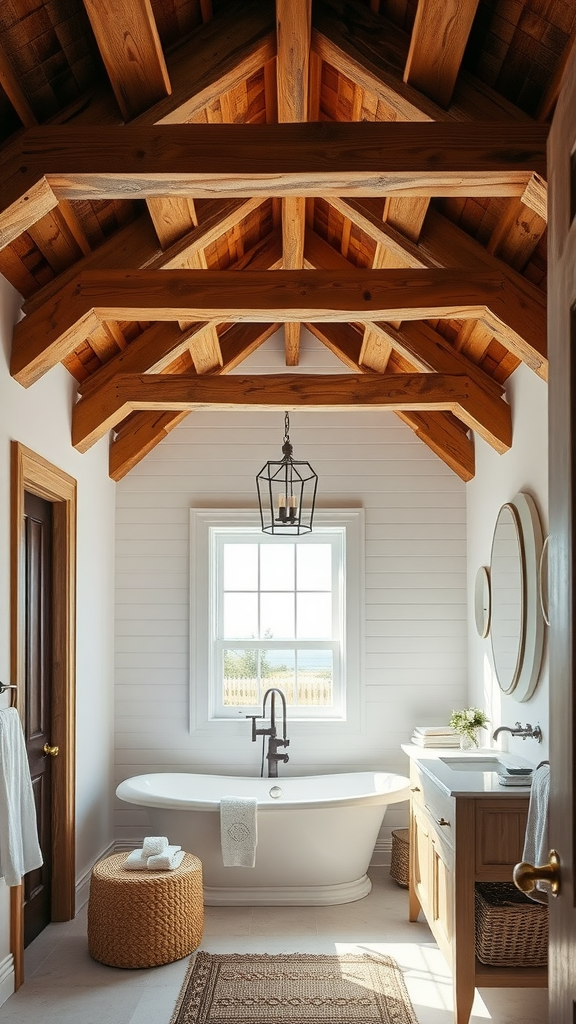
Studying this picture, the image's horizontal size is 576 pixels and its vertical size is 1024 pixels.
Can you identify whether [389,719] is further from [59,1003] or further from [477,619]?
[59,1003]

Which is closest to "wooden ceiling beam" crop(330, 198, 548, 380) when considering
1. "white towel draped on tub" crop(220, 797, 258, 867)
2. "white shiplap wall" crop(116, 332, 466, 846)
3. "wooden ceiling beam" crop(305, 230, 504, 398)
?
"wooden ceiling beam" crop(305, 230, 504, 398)

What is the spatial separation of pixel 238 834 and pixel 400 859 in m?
1.06

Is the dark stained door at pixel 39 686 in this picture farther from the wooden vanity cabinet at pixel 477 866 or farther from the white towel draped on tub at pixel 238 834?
the wooden vanity cabinet at pixel 477 866

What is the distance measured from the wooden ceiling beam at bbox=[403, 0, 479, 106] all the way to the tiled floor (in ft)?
10.9

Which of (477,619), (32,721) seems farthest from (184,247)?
(477,619)

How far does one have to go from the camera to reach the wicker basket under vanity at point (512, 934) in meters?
3.45

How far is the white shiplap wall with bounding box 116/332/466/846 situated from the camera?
602cm

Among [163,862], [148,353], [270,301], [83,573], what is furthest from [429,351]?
[163,862]

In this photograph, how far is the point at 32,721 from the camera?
450 centimetres

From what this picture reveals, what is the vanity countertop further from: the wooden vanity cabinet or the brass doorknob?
the brass doorknob

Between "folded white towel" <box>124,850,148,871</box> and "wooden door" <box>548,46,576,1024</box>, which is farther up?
"wooden door" <box>548,46,576,1024</box>

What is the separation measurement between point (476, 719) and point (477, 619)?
718 millimetres

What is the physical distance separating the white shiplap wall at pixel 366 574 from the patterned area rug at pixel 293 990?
1.76 metres

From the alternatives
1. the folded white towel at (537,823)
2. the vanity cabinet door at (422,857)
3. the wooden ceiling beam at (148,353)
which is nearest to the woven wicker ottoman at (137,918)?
the vanity cabinet door at (422,857)
